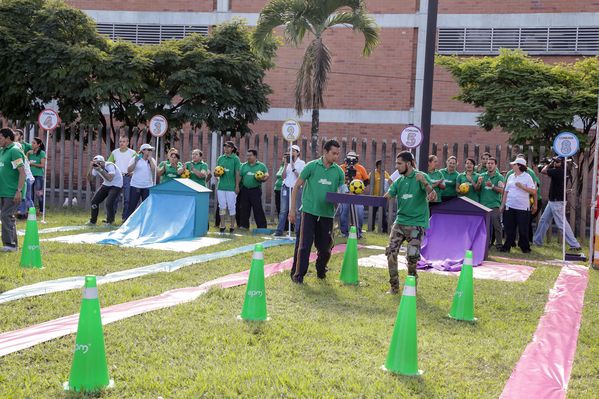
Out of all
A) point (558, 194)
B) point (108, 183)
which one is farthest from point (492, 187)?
point (108, 183)

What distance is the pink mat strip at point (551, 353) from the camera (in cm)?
563

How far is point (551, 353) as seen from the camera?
6.79 metres

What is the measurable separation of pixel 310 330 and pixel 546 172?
10.1 m

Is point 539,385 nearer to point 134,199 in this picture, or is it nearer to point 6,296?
point 6,296

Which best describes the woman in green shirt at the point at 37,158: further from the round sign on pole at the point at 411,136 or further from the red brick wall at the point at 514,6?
the red brick wall at the point at 514,6

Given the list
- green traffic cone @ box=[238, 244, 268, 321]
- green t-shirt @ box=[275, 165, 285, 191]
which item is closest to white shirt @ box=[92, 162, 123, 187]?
green t-shirt @ box=[275, 165, 285, 191]

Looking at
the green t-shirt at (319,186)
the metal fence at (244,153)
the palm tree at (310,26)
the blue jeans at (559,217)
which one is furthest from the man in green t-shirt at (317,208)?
the palm tree at (310,26)

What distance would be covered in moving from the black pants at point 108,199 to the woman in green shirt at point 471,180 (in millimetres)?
7246

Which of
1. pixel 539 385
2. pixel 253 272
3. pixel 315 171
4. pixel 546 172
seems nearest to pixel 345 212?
pixel 546 172

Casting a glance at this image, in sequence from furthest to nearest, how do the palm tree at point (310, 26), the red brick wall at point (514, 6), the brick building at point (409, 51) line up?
A: 1. the brick building at point (409, 51)
2. the red brick wall at point (514, 6)
3. the palm tree at point (310, 26)

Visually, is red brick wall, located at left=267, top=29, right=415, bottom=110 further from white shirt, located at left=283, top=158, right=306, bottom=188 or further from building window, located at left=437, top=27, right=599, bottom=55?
white shirt, located at left=283, top=158, right=306, bottom=188

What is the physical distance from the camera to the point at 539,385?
5758mm

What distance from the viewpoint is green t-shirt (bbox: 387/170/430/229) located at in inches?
366

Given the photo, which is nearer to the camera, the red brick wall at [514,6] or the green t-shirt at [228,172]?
the green t-shirt at [228,172]
